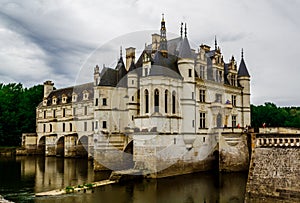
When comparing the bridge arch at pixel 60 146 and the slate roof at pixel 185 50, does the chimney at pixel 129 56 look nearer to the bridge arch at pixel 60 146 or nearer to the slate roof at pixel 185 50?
the slate roof at pixel 185 50

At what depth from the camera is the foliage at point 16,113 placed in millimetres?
50125

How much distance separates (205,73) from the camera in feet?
100

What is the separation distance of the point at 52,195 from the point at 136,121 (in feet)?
32.2

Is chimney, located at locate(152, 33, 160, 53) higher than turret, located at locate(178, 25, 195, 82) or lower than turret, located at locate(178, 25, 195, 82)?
higher

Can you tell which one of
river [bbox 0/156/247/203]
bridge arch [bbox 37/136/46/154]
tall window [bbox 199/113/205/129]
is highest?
tall window [bbox 199/113/205/129]

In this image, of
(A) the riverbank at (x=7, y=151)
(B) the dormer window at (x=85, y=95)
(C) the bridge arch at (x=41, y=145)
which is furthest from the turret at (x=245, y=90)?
(A) the riverbank at (x=7, y=151)

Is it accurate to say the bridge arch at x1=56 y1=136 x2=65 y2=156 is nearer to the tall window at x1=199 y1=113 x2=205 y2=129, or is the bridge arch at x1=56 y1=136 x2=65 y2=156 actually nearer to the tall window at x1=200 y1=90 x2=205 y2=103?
the tall window at x1=199 y1=113 x2=205 y2=129

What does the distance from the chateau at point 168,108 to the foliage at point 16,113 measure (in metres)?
19.6

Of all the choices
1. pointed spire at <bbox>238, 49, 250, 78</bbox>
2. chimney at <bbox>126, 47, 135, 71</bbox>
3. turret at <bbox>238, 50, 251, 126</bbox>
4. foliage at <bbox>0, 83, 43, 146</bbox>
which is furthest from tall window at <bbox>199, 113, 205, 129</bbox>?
foliage at <bbox>0, 83, 43, 146</bbox>

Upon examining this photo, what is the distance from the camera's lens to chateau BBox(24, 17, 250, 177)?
25562 mm

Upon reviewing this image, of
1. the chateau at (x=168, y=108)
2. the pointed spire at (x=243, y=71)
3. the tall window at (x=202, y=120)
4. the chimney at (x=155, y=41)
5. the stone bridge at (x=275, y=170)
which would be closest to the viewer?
the stone bridge at (x=275, y=170)

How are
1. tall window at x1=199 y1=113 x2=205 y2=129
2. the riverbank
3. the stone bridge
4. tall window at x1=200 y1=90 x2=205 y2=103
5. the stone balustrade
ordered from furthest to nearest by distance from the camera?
the riverbank, tall window at x1=200 y1=90 x2=205 y2=103, tall window at x1=199 y1=113 x2=205 y2=129, the stone balustrade, the stone bridge

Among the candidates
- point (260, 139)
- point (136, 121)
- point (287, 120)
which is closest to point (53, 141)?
point (136, 121)

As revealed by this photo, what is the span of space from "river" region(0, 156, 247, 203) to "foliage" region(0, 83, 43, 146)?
22232 millimetres
